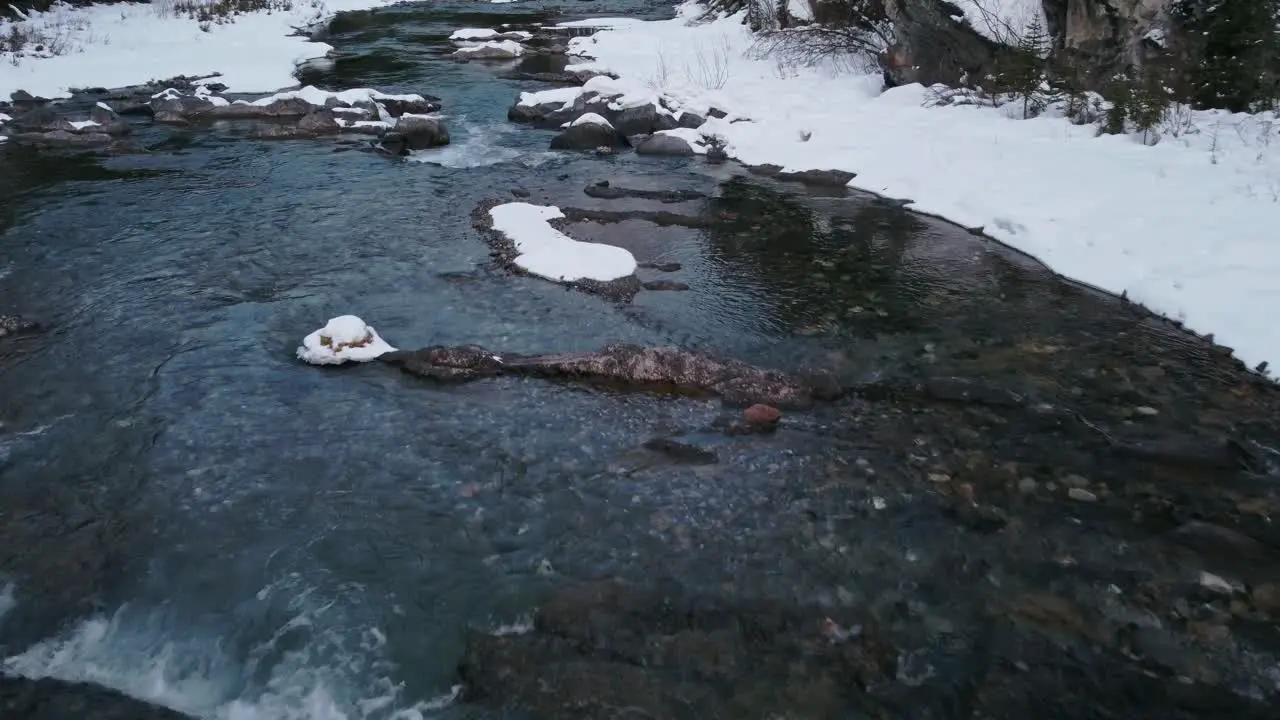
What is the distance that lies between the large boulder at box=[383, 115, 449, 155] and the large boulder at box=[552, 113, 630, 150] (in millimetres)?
2016

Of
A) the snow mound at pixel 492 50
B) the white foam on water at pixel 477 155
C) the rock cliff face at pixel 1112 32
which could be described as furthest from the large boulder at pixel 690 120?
the snow mound at pixel 492 50

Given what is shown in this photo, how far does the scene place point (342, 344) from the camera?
24.4 ft

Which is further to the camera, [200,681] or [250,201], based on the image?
[250,201]

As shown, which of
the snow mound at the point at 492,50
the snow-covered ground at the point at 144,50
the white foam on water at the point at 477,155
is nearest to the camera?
the white foam on water at the point at 477,155

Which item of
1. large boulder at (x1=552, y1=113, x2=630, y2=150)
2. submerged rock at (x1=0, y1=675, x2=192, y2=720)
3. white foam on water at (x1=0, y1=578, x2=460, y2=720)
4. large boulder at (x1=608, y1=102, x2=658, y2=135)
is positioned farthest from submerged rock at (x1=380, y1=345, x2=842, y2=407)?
large boulder at (x1=608, y1=102, x2=658, y2=135)

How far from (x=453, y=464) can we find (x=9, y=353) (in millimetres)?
4356

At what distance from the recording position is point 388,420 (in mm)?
6574

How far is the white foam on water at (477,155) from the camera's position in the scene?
45.4 ft

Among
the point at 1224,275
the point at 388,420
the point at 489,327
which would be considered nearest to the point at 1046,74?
the point at 1224,275

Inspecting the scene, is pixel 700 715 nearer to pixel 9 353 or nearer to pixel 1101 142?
pixel 9 353

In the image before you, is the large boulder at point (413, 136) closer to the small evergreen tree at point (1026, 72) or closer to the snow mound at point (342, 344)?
the snow mound at point (342, 344)

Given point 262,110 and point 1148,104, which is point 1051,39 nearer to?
point 1148,104

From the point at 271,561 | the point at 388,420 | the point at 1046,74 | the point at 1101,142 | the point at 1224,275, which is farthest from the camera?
the point at 1046,74

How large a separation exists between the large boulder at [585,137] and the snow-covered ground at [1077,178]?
1.70m
